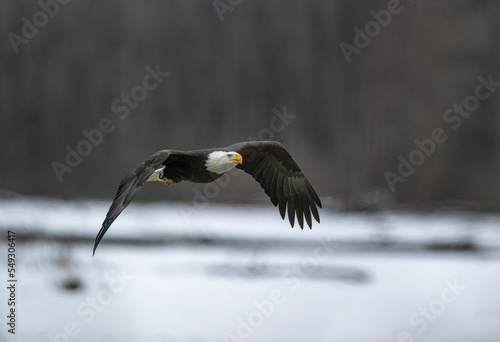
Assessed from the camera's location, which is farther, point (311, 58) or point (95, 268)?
point (311, 58)

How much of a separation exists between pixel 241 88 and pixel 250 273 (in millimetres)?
2828

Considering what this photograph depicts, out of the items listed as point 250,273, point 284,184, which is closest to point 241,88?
point 250,273

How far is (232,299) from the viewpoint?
6.60m

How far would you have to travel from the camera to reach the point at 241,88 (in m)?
9.15

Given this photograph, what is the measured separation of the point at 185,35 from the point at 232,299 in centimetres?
374

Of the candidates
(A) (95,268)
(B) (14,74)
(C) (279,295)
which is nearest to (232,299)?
(C) (279,295)

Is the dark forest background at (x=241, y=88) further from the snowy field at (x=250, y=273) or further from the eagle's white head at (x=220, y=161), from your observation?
the eagle's white head at (x=220, y=161)

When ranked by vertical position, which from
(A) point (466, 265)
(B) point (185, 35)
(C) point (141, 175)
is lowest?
(A) point (466, 265)

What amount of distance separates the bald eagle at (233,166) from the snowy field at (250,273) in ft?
4.94

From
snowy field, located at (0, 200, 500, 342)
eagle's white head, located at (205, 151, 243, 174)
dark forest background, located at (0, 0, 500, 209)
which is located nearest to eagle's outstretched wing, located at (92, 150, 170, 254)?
eagle's white head, located at (205, 151, 243, 174)

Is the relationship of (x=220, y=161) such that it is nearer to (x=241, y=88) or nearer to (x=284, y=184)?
(x=284, y=184)

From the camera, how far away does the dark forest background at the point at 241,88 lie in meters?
8.95

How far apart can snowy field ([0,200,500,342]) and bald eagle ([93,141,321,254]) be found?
1.51 m

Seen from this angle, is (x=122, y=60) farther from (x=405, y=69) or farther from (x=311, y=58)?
(x=405, y=69)
